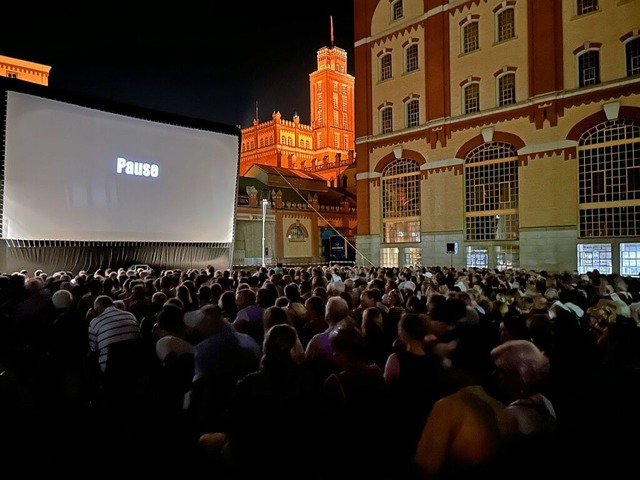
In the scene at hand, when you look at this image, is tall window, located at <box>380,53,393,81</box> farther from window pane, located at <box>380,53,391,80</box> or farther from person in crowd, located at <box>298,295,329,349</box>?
person in crowd, located at <box>298,295,329,349</box>

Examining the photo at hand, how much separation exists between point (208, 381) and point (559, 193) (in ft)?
77.5

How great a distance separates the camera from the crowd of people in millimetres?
2992

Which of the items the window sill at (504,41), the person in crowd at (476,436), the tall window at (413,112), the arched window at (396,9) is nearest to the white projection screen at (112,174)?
the tall window at (413,112)

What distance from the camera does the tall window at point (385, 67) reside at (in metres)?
31.4

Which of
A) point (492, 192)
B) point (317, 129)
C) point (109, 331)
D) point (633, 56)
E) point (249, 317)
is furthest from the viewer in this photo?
point (317, 129)

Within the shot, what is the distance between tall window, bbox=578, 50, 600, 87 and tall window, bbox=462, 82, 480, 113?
5.40m

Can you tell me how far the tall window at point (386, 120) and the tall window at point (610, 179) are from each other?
11916 millimetres

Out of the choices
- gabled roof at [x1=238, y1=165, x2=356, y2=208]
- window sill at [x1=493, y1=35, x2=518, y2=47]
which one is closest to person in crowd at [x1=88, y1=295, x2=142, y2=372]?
window sill at [x1=493, y1=35, x2=518, y2=47]

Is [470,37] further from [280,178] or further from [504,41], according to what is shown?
[280,178]

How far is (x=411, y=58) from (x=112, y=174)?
20.1m

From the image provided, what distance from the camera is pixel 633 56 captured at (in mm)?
21844

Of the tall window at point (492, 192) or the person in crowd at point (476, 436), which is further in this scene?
the tall window at point (492, 192)

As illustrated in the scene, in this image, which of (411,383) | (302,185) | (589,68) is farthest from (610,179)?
(302,185)

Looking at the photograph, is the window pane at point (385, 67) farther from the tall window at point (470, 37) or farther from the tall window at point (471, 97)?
the tall window at point (471, 97)
